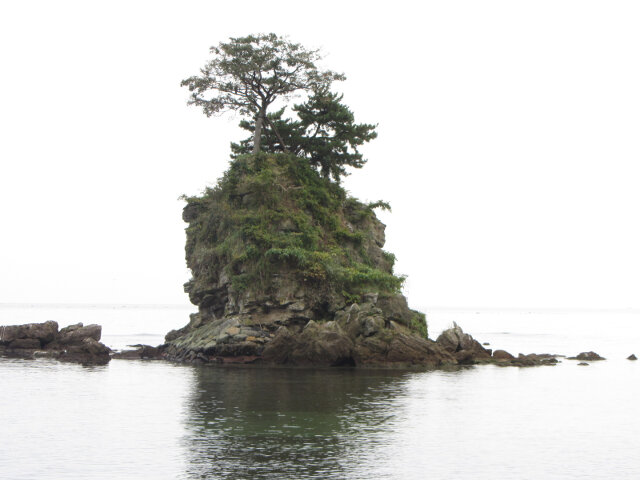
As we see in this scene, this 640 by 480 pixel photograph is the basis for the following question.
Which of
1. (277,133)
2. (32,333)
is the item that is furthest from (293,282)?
(32,333)

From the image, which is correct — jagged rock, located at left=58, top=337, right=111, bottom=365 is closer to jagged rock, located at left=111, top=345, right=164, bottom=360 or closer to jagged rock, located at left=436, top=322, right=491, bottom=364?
jagged rock, located at left=111, top=345, right=164, bottom=360

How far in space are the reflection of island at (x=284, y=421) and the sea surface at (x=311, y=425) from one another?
7cm

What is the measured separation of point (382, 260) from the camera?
55375 mm

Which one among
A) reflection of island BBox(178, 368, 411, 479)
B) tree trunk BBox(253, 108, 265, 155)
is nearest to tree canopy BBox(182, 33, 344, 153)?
tree trunk BBox(253, 108, 265, 155)

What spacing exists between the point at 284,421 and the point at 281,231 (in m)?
25.2

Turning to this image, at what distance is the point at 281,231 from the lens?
163 ft

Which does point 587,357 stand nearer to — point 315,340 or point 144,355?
point 315,340

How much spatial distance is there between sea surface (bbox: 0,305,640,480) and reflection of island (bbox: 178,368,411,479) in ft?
0.22

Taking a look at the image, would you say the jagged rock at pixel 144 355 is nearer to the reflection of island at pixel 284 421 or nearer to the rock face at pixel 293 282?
the rock face at pixel 293 282

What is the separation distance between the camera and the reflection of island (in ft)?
64.2

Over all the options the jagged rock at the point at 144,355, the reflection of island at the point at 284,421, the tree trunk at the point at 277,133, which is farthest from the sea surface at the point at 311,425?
the tree trunk at the point at 277,133

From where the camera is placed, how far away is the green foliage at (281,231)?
47312mm

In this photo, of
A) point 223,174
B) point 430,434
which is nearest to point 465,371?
point 430,434

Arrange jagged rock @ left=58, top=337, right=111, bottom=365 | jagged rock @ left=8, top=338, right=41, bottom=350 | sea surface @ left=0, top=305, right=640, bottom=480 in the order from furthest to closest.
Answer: jagged rock @ left=8, top=338, right=41, bottom=350
jagged rock @ left=58, top=337, right=111, bottom=365
sea surface @ left=0, top=305, right=640, bottom=480
